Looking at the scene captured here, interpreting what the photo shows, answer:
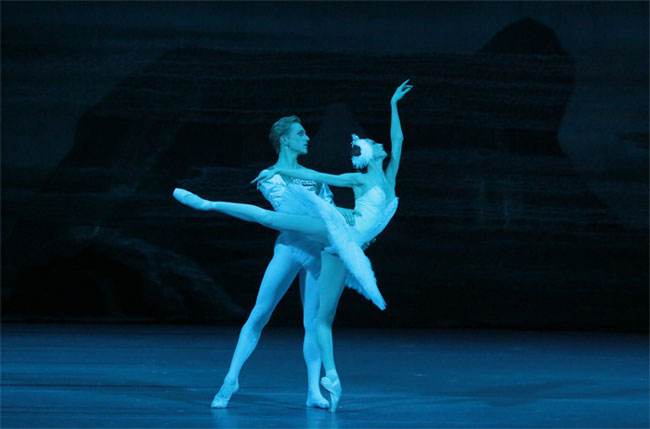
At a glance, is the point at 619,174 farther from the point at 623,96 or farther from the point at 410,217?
the point at 410,217

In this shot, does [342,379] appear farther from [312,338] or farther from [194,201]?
[194,201]

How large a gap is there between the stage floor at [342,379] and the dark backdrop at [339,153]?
0.45m

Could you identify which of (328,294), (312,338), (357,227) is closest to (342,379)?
(312,338)

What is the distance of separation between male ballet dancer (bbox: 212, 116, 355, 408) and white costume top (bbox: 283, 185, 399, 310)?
7 cm

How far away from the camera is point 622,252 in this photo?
779 centimetres

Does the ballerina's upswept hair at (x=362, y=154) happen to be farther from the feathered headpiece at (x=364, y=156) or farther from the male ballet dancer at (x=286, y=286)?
the male ballet dancer at (x=286, y=286)

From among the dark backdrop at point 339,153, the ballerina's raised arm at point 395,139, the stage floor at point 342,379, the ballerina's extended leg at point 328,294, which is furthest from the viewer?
the dark backdrop at point 339,153

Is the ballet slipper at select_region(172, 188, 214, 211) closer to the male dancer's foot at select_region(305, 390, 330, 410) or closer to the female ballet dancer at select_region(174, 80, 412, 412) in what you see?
the female ballet dancer at select_region(174, 80, 412, 412)

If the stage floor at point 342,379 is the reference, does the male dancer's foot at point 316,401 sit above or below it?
above

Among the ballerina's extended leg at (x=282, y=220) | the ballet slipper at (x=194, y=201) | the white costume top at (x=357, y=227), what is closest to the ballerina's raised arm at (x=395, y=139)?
the white costume top at (x=357, y=227)

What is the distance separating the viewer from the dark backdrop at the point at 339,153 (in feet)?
25.4

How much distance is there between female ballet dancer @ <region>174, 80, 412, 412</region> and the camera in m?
3.67

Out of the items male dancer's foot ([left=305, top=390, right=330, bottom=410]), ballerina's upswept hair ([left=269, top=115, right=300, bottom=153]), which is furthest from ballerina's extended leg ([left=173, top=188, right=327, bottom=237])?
male dancer's foot ([left=305, top=390, right=330, bottom=410])

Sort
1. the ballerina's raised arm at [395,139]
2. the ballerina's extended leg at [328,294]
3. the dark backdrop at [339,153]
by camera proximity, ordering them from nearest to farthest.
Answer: the ballerina's extended leg at [328,294], the ballerina's raised arm at [395,139], the dark backdrop at [339,153]
